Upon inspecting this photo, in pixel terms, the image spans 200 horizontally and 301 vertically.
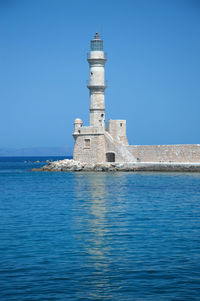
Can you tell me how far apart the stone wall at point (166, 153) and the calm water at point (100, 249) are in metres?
14.4

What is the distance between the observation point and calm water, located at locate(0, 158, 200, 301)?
302 inches

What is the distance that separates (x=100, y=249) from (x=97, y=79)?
27404mm

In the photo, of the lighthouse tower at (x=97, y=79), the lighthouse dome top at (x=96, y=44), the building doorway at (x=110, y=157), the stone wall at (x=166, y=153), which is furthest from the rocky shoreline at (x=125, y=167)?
the lighthouse dome top at (x=96, y=44)

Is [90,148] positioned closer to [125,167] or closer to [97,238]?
[125,167]

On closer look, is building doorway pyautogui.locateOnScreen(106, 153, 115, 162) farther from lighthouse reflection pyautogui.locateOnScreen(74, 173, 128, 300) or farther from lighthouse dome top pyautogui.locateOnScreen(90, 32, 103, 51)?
lighthouse reflection pyautogui.locateOnScreen(74, 173, 128, 300)

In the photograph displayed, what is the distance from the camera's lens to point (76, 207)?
1711 centimetres

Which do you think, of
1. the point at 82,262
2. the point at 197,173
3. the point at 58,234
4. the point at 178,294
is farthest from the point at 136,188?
the point at 178,294

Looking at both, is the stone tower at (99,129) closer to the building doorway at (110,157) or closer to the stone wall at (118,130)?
the stone wall at (118,130)

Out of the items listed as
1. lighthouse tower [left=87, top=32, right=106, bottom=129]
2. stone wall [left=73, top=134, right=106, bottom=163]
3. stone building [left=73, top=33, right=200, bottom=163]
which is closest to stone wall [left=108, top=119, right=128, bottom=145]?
stone building [left=73, top=33, right=200, bottom=163]

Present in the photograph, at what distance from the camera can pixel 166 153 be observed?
114ft

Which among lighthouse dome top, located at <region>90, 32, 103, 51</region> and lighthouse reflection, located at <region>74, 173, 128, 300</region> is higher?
lighthouse dome top, located at <region>90, 32, 103, 51</region>

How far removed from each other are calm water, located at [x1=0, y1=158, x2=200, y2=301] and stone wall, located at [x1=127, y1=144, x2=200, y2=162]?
14.4 metres

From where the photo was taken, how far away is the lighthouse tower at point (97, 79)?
120ft

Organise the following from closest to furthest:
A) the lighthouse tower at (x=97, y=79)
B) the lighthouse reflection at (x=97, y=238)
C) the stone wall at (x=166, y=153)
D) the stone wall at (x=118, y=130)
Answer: the lighthouse reflection at (x=97, y=238)
the stone wall at (x=166, y=153)
the lighthouse tower at (x=97, y=79)
the stone wall at (x=118, y=130)
